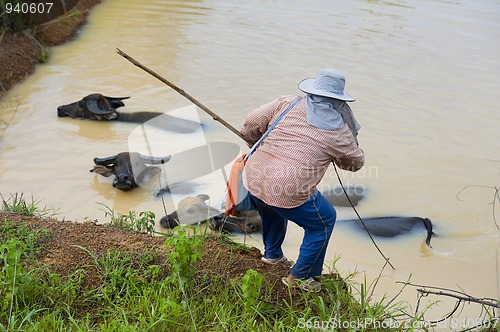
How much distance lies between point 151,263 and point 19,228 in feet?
2.75

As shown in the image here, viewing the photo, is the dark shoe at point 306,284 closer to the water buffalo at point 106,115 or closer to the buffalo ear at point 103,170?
the buffalo ear at point 103,170

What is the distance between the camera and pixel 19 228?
3.68 meters

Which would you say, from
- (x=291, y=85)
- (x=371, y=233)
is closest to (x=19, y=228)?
(x=371, y=233)

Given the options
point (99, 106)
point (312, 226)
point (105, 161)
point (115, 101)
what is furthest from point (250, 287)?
point (115, 101)

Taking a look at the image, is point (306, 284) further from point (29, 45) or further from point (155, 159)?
point (29, 45)

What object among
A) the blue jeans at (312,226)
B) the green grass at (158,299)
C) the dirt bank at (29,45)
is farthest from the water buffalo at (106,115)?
the blue jeans at (312,226)

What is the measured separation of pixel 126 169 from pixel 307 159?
2.76 m

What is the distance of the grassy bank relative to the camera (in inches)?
117

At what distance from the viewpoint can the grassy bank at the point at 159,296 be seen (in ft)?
9.78

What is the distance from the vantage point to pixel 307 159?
322cm

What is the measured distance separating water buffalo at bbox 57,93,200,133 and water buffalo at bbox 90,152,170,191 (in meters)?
1.24

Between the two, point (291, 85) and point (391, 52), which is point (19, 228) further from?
point (391, 52)

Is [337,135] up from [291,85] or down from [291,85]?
up

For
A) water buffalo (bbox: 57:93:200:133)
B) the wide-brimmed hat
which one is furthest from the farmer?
water buffalo (bbox: 57:93:200:133)
